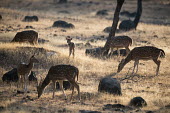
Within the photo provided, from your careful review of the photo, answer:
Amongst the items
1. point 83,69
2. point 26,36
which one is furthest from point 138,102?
point 26,36

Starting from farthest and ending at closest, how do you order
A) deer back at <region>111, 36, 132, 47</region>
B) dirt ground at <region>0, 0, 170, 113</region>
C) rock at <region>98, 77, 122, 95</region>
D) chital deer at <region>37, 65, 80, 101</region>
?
deer back at <region>111, 36, 132, 47</region> < rock at <region>98, 77, 122, 95</region> < chital deer at <region>37, 65, 80, 101</region> < dirt ground at <region>0, 0, 170, 113</region>

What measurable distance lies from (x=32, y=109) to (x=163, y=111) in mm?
4517

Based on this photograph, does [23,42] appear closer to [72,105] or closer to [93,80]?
[93,80]

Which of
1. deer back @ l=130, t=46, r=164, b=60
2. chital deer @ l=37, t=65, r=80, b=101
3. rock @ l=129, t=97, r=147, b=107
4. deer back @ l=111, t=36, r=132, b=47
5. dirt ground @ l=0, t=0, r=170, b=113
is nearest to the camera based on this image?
dirt ground @ l=0, t=0, r=170, b=113

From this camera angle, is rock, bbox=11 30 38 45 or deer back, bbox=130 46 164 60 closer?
deer back, bbox=130 46 164 60

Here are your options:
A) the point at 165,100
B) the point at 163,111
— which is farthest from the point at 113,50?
the point at 163,111

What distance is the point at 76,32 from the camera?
33.4 meters

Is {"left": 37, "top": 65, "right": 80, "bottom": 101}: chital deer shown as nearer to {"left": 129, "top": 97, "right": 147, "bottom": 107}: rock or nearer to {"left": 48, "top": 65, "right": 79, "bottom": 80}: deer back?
{"left": 48, "top": 65, "right": 79, "bottom": 80}: deer back

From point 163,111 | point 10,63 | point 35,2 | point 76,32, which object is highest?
point 35,2

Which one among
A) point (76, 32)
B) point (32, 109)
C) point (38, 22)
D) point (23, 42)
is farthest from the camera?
point (38, 22)

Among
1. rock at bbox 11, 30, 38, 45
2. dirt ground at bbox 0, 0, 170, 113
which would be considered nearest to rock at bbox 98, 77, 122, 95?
dirt ground at bbox 0, 0, 170, 113

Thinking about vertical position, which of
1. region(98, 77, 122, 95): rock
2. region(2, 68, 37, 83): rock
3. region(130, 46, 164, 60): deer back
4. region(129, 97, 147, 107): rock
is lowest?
region(129, 97, 147, 107): rock

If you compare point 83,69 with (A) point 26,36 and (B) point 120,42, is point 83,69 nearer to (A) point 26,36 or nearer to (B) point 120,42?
(B) point 120,42

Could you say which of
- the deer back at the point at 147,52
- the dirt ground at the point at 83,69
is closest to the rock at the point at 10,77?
the dirt ground at the point at 83,69
